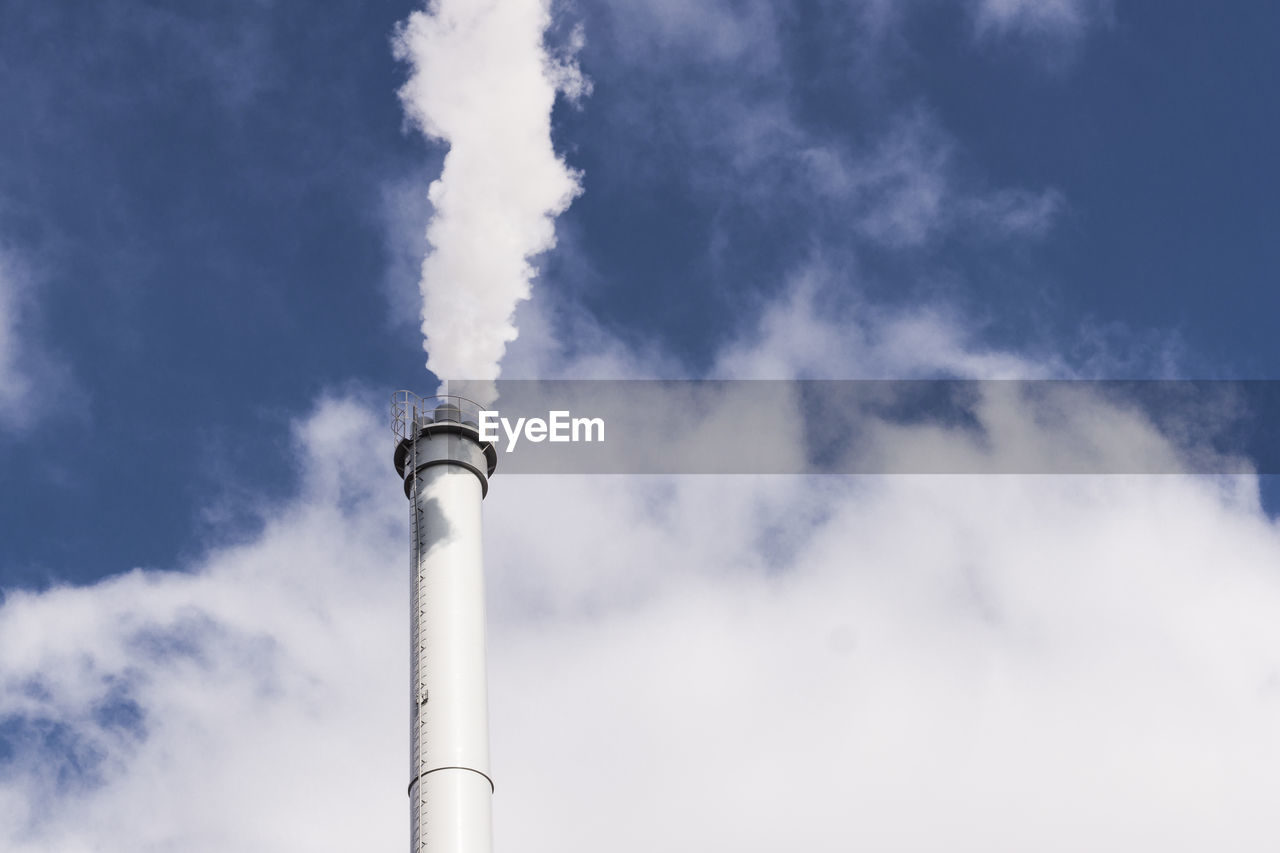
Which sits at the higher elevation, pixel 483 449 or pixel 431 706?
pixel 483 449

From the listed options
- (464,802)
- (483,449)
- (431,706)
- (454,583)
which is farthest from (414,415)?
(464,802)

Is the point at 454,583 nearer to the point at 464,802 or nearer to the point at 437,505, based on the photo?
the point at 437,505

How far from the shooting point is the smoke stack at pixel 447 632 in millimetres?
38562

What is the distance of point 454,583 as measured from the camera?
42.4 meters

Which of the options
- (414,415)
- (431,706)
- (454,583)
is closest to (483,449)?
(414,415)

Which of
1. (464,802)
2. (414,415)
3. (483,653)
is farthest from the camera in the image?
(414,415)

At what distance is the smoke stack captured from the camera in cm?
3856


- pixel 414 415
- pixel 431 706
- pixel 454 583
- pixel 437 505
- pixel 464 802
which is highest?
pixel 414 415

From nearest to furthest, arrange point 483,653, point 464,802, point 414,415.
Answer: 1. point 464,802
2. point 483,653
3. point 414,415

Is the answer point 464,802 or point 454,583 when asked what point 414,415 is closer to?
point 454,583

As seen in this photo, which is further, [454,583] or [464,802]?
[454,583]

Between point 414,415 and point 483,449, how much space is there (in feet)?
8.10

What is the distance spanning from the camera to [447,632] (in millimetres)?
41531

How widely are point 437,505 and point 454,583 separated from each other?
270cm
